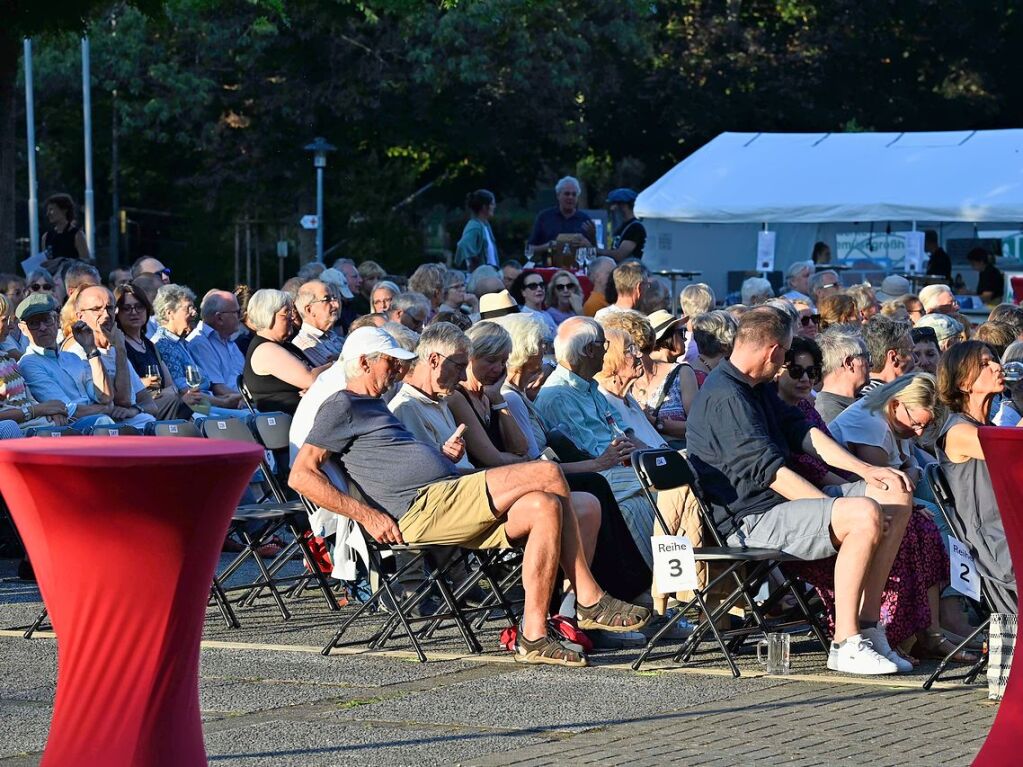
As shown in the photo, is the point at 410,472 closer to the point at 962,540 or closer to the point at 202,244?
the point at 962,540

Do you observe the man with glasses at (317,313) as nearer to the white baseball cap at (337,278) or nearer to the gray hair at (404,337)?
the white baseball cap at (337,278)

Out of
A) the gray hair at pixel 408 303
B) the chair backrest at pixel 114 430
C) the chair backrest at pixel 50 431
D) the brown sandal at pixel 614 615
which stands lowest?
the brown sandal at pixel 614 615

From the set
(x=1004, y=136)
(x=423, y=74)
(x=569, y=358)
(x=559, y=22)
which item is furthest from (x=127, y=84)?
(x=569, y=358)

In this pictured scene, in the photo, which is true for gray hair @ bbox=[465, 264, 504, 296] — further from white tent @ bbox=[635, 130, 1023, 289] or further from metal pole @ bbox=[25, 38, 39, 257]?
metal pole @ bbox=[25, 38, 39, 257]

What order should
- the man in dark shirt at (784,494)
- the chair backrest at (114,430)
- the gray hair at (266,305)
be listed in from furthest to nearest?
the gray hair at (266,305)
the chair backrest at (114,430)
the man in dark shirt at (784,494)

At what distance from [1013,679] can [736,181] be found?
2169 centimetres

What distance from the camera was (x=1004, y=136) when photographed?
87.8 feet

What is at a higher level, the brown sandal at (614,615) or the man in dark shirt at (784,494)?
the man in dark shirt at (784,494)

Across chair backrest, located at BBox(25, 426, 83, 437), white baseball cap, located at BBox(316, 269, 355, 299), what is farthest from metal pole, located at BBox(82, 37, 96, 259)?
chair backrest, located at BBox(25, 426, 83, 437)

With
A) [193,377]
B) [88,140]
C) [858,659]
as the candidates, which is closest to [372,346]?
[858,659]

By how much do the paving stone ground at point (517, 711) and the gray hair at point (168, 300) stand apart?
4574 millimetres

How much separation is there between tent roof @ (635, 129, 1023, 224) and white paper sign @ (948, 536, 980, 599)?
690 inches

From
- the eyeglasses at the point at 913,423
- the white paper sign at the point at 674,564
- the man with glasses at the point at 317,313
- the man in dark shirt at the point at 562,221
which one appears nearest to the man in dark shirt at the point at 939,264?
the man in dark shirt at the point at 562,221

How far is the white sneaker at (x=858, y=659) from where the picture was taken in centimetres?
798
